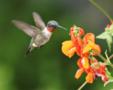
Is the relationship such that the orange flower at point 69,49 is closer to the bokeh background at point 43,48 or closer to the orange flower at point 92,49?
the orange flower at point 92,49

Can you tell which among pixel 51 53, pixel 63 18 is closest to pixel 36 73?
pixel 51 53

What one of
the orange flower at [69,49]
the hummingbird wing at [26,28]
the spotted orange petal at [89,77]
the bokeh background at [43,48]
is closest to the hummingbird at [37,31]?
A: the hummingbird wing at [26,28]

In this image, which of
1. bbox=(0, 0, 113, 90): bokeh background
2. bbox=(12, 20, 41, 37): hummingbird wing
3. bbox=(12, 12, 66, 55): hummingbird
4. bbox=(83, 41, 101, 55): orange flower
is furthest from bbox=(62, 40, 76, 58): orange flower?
bbox=(0, 0, 113, 90): bokeh background

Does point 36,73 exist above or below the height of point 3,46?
below

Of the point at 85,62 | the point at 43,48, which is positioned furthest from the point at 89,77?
the point at 43,48

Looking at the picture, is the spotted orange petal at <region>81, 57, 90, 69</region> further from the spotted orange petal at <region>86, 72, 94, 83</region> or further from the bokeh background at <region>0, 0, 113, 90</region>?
the bokeh background at <region>0, 0, 113, 90</region>

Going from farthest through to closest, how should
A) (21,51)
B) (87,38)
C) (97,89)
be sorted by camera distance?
(21,51), (97,89), (87,38)

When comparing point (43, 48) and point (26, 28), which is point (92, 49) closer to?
point (26, 28)

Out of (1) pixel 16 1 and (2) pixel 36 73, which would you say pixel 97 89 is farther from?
(1) pixel 16 1
